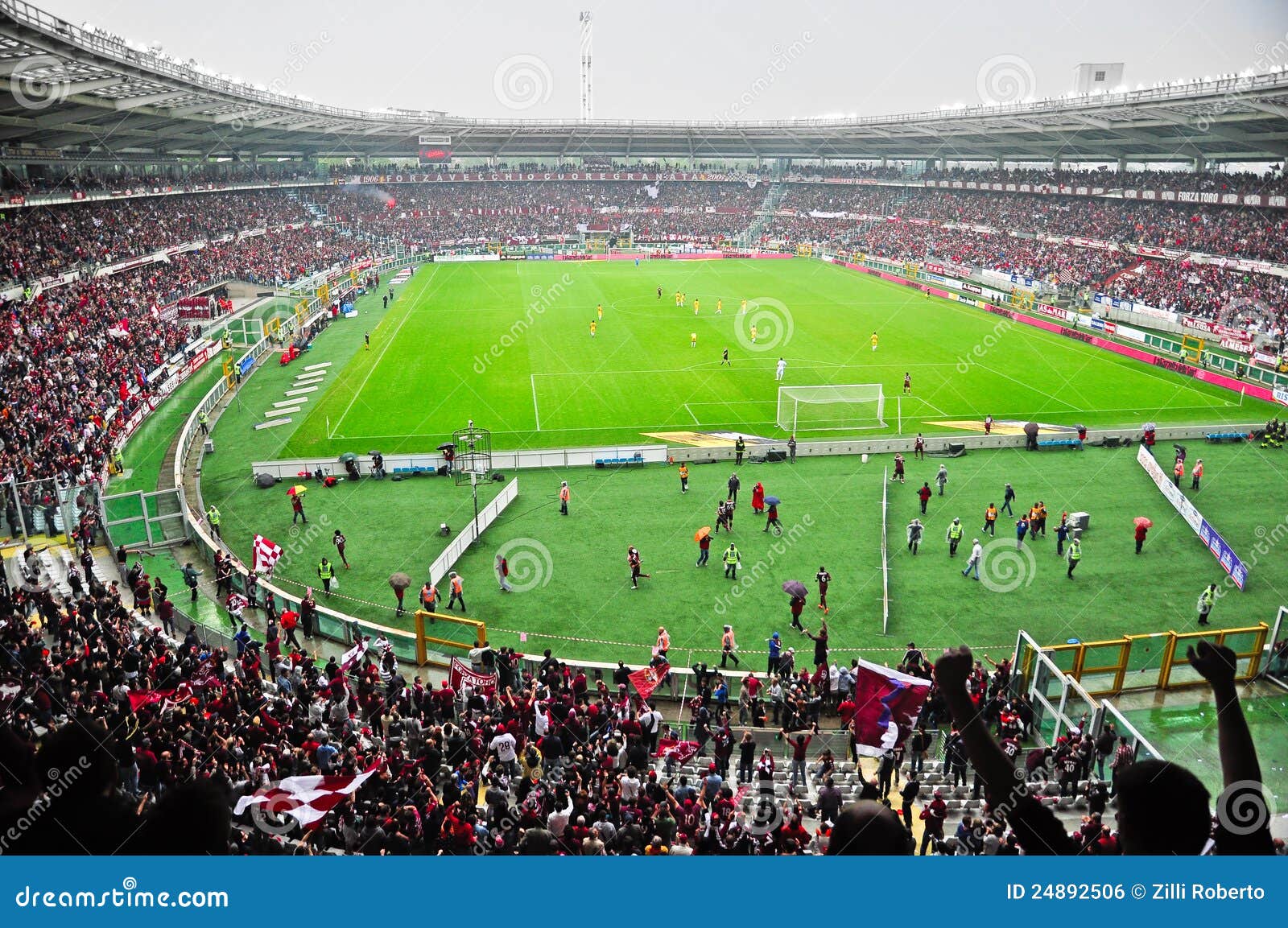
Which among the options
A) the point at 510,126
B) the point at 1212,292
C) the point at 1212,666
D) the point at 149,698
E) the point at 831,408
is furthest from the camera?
the point at 510,126

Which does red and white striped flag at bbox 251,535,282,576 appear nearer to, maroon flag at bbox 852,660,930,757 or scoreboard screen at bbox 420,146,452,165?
maroon flag at bbox 852,660,930,757

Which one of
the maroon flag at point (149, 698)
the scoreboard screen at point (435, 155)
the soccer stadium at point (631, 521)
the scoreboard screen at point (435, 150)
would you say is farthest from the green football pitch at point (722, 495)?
the scoreboard screen at point (435, 155)

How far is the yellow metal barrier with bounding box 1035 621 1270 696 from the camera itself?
62.0 ft

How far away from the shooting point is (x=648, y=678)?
19281mm

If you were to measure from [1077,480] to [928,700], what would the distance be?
62.4ft

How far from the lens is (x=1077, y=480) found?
1281 inches

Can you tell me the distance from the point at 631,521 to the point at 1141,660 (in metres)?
15.2

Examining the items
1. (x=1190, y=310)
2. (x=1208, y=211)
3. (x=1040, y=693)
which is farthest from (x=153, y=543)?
(x=1208, y=211)

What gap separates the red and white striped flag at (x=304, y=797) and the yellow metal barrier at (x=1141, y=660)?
537 inches

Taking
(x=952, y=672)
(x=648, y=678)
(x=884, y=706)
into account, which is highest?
(x=952, y=672)

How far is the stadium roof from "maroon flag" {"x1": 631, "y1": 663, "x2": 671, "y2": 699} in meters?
30.7

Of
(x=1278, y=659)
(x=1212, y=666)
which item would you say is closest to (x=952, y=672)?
(x=1212, y=666)

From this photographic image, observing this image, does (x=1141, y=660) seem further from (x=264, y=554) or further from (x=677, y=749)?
(x=264, y=554)

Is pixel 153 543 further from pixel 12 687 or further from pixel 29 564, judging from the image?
pixel 12 687
